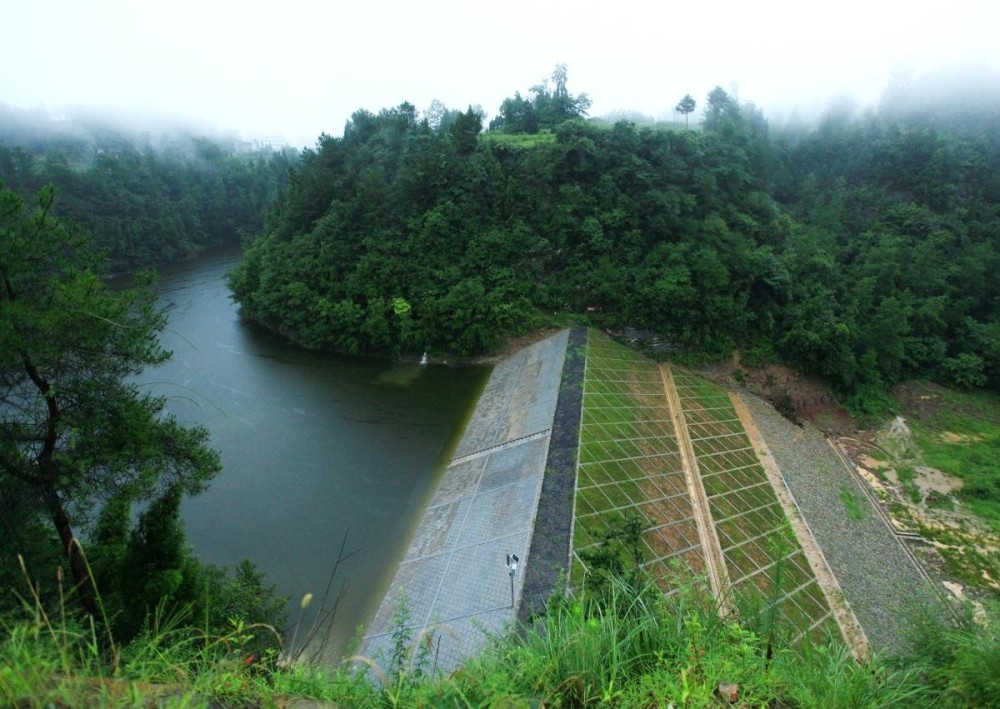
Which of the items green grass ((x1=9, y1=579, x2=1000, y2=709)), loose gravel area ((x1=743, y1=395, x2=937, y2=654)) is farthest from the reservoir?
loose gravel area ((x1=743, y1=395, x2=937, y2=654))

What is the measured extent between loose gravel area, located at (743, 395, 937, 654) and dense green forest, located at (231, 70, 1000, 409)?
214 inches

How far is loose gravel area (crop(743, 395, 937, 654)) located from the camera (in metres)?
12.5

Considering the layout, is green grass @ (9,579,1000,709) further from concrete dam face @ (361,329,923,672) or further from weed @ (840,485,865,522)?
weed @ (840,485,865,522)

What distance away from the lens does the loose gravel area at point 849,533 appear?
12516 mm

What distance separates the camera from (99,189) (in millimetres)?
44500

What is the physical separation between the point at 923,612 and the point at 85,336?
34.8 ft

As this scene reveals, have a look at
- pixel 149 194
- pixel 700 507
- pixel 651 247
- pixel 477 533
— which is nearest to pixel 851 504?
pixel 700 507

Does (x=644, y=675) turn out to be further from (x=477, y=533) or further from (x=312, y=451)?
(x=312, y=451)

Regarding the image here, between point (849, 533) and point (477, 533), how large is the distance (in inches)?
458

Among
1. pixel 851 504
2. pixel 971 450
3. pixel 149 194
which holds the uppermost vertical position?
pixel 149 194

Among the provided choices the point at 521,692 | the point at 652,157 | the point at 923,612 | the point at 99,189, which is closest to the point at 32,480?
the point at 521,692

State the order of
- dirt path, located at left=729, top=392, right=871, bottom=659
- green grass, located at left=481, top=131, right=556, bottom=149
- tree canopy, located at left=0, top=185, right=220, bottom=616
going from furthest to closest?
1. green grass, located at left=481, top=131, right=556, bottom=149
2. dirt path, located at left=729, top=392, right=871, bottom=659
3. tree canopy, located at left=0, top=185, right=220, bottom=616

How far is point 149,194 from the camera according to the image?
4916 cm

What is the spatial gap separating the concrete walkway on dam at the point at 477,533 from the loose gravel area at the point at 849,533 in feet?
26.8
